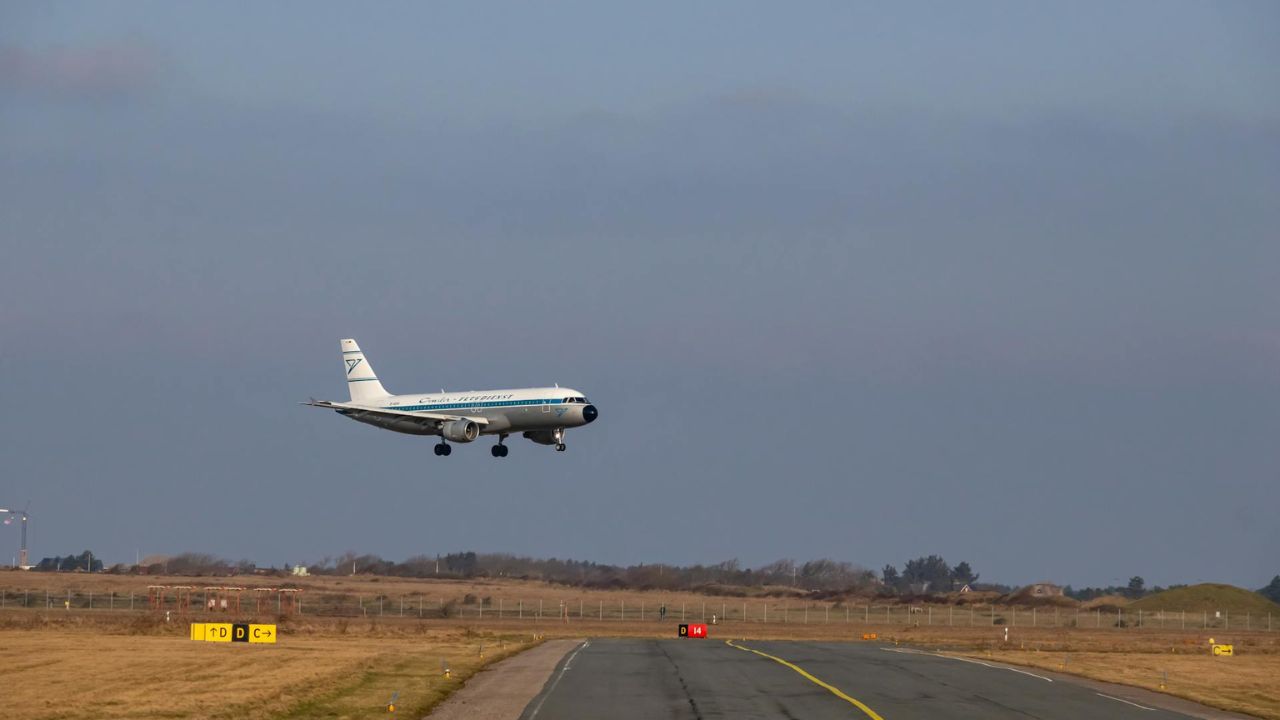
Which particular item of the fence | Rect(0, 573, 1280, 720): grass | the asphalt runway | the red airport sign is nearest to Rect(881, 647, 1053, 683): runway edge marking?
the asphalt runway

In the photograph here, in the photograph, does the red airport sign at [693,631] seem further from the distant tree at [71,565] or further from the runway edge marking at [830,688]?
the distant tree at [71,565]

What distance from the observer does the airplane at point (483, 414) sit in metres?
79.3

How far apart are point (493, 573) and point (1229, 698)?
127653 millimetres

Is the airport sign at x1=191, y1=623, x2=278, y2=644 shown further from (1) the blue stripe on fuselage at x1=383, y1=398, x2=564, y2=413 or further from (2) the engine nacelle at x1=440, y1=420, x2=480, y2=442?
(1) the blue stripe on fuselage at x1=383, y1=398, x2=564, y2=413

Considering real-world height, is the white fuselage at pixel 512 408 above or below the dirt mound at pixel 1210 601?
above

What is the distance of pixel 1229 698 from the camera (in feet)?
141

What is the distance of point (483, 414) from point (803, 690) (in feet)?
145

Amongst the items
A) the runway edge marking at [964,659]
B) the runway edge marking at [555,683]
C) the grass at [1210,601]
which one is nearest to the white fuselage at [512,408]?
the runway edge marking at [555,683]

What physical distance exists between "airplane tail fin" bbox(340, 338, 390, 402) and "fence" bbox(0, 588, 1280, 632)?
1382 cm

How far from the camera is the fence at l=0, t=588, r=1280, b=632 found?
101262 millimetres

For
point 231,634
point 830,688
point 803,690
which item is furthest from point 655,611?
point 803,690

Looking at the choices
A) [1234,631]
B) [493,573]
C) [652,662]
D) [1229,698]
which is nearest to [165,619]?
[652,662]

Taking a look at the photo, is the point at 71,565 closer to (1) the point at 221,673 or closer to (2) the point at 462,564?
(2) the point at 462,564

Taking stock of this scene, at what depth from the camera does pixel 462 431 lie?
3191 inches
